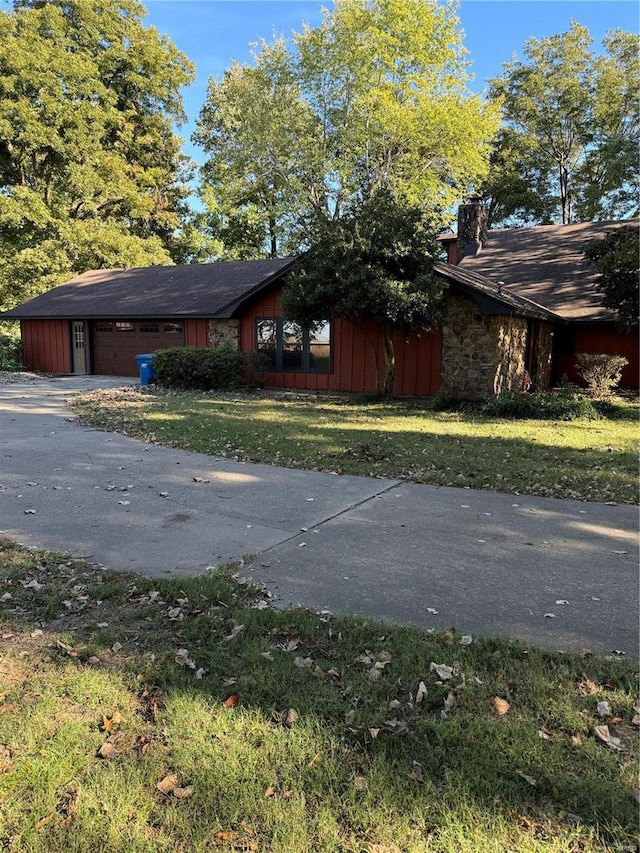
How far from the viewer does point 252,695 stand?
2734 millimetres

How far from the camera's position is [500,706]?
2.65 m

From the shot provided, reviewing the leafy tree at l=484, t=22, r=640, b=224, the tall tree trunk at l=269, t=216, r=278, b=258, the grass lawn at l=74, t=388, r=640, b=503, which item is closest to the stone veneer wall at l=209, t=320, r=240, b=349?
the grass lawn at l=74, t=388, r=640, b=503

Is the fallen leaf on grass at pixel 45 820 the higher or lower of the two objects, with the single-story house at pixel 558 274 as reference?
lower

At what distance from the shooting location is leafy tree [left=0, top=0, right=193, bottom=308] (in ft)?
89.8

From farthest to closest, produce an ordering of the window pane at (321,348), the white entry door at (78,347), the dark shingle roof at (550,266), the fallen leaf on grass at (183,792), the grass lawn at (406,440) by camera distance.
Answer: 1. the white entry door at (78,347)
2. the dark shingle roof at (550,266)
3. the window pane at (321,348)
4. the grass lawn at (406,440)
5. the fallen leaf on grass at (183,792)

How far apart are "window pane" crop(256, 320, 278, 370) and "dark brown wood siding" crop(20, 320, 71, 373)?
9.70 m

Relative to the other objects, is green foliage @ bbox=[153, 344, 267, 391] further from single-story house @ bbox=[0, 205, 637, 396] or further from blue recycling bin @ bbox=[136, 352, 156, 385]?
single-story house @ bbox=[0, 205, 637, 396]

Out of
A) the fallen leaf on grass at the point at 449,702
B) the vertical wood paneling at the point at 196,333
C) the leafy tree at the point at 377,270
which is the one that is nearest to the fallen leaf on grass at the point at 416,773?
the fallen leaf on grass at the point at 449,702

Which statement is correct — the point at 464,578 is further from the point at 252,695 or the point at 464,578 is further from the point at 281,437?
the point at 281,437

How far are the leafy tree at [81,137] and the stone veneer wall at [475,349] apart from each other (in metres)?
22.4

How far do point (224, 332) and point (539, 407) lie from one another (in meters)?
10.7

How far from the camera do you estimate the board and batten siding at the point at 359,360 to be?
Result: 1557cm

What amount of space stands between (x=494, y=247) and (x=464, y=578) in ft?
69.6

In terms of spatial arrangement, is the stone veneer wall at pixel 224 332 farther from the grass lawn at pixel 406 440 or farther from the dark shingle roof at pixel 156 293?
the grass lawn at pixel 406 440
